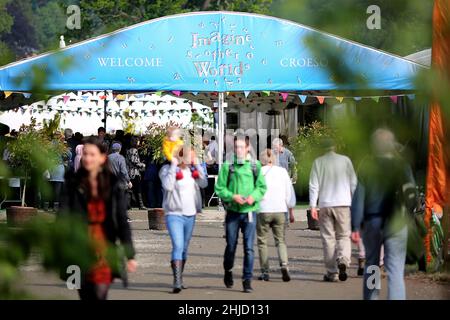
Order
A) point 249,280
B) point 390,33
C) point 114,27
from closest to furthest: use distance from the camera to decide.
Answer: point 390,33 < point 114,27 < point 249,280

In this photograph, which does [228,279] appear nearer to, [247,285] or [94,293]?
[247,285]

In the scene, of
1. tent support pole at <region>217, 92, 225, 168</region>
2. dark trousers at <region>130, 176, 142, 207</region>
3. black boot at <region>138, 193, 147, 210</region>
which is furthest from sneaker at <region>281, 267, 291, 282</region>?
black boot at <region>138, 193, 147, 210</region>

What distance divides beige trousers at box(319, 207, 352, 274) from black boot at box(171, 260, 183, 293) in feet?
6.50

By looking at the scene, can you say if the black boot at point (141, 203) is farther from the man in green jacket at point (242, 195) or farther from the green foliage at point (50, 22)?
the green foliage at point (50, 22)

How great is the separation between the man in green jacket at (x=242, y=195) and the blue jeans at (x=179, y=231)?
426 mm

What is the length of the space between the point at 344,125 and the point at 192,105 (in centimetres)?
2784

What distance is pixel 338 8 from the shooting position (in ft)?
5.23

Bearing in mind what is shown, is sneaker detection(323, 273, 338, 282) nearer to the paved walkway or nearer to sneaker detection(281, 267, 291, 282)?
the paved walkway

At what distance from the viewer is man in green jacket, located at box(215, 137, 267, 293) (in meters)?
11.1

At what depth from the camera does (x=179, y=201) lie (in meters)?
10.9

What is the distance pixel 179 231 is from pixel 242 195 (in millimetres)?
763

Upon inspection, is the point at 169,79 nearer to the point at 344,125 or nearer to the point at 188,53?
the point at 188,53

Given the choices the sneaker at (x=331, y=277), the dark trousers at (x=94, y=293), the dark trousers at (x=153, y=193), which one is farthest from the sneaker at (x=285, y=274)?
the dark trousers at (x=153, y=193)
